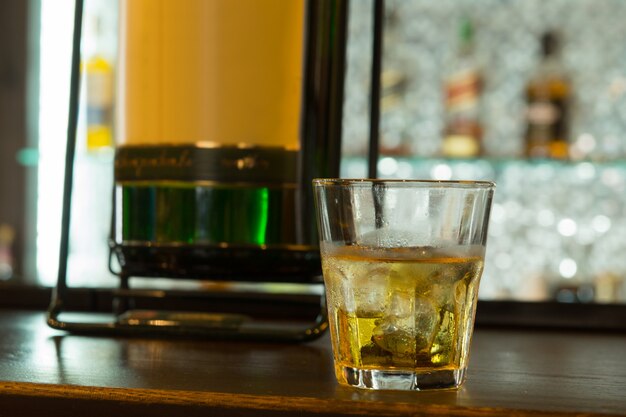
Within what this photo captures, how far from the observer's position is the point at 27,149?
7.37ft

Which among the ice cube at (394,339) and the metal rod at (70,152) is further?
the metal rod at (70,152)

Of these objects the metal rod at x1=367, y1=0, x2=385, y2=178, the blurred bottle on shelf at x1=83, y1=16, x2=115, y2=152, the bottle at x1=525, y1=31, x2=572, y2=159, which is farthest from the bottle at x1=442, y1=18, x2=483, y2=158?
the metal rod at x1=367, y1=0, x2=385, y2=178

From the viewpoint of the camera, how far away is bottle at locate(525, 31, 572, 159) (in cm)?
209

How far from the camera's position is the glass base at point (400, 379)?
0.40 metres

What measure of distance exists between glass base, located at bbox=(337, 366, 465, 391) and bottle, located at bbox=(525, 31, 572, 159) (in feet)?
5.70

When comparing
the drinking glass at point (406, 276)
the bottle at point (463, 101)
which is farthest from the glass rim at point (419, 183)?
the bottle at point (463, 101)

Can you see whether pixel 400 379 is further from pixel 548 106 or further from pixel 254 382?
pixel 548 106

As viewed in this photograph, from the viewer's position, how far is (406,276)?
1.37 feet

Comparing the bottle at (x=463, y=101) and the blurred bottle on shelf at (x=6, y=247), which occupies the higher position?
the bottle at (x=463, y=101)

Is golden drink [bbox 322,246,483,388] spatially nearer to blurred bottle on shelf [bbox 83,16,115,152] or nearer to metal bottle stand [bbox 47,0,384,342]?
metal bottle stand [bbox 47,0,384,342]

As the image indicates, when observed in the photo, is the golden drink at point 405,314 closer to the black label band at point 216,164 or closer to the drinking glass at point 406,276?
the drinking glass at point 406,276

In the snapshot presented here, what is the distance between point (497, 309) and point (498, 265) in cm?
151

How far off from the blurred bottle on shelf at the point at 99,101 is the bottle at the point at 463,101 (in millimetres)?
762

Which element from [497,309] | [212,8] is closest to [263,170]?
[212,8]
